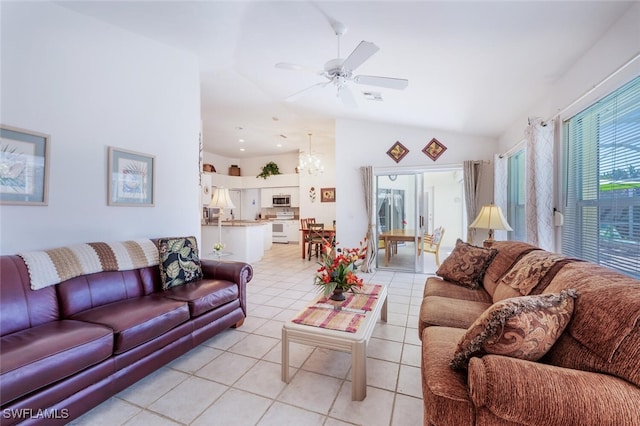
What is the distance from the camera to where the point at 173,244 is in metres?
2.79

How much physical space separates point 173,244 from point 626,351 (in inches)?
125

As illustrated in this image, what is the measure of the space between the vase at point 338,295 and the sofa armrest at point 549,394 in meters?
1.29

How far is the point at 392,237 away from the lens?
538 centimetres

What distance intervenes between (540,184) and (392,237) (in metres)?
2.91

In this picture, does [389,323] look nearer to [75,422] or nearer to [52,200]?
[75,422]

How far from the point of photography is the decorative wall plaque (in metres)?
4.97

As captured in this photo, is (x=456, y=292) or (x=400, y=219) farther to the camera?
(x=400, y=219)

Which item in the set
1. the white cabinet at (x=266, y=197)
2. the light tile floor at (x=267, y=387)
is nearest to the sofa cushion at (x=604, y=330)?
the light tile floor at (x=267, y=387)

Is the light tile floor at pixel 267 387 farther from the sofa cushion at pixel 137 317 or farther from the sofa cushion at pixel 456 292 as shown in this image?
the sofa cushion at pixel 456 292

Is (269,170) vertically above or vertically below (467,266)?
above

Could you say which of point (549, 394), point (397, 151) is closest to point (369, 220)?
point (397, 151)

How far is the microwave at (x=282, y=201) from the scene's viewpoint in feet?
29.6

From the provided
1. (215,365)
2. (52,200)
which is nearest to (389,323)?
(215,365)

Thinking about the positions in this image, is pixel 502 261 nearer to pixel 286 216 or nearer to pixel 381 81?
pixel 381 81
